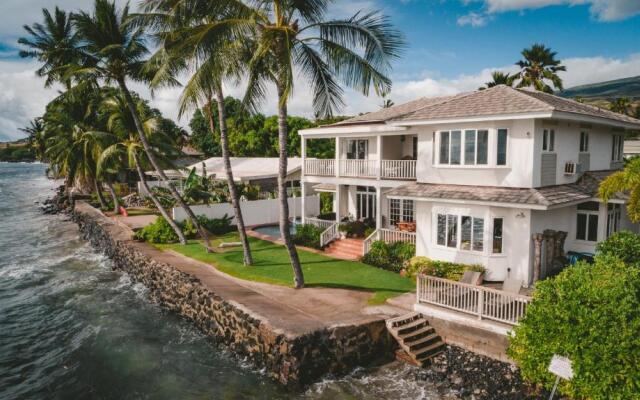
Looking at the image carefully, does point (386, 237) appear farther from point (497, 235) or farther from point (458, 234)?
point (497, 235)

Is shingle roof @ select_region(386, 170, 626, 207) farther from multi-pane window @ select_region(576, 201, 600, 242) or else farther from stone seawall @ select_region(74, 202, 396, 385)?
stone seawall @ select_region(74, 202, 396, 385)

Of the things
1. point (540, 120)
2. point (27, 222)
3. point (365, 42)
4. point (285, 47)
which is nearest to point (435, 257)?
point (540, 120)

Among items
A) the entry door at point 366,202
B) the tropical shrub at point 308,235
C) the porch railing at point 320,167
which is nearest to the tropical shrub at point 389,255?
the tropical shrub at point 308,235

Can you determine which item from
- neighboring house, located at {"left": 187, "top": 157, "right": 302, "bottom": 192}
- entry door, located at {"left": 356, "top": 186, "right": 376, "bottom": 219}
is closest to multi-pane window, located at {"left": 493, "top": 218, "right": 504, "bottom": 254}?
entry door, located at {"left": 356, "top": 186, "right": 376, "bottom": 219}

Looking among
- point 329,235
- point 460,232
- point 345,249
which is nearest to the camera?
point 460,232

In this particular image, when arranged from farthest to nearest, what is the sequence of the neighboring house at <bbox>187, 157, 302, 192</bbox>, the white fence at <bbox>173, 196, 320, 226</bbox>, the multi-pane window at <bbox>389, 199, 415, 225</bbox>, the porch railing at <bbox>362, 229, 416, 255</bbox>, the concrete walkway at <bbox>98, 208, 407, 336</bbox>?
the neighboring house at <bbox>187, 157, 302, 192</bbox>, the white fence at <bbox>173, 196, 320, 226</bbox>, the multi-pane window at <bbox>389, 199, 415, 225</bbox>, the porch railing at <bbox>362, 229, 416, 255</bbox>, the concrete walkway at <bbox>98, 208, 407, 336</bbox>

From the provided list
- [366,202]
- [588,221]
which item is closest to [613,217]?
[588,221]
